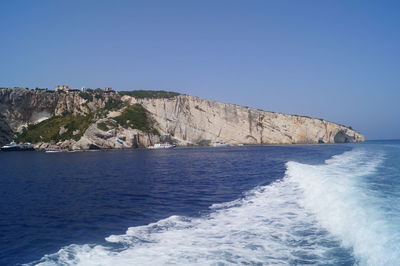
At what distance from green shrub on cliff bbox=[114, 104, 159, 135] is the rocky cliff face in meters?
0.33

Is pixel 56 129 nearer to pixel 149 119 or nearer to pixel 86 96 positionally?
pixel 86 96

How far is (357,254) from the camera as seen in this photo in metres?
9.34

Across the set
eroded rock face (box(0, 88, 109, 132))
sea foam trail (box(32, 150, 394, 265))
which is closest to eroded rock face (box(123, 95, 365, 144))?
eroded rock face (box(0, 88, 109, 132))

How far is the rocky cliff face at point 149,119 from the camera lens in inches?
3949

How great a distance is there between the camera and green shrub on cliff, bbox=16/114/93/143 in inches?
3982

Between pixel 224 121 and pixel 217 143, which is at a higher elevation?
pixel 224 121

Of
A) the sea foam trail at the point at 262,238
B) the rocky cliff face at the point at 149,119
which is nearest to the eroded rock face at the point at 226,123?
the rocky cliff face at the point at 149,119

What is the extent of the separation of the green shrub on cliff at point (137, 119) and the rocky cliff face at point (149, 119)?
328 millimetres

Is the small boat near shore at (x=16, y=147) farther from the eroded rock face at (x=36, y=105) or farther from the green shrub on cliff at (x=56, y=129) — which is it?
the eroded rock face at (x=36, y=105)

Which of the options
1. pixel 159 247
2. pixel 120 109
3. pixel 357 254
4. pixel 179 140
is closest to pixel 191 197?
pixel 159 247

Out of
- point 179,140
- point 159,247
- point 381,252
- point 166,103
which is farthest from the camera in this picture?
point 166,103

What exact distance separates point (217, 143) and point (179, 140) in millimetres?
14307

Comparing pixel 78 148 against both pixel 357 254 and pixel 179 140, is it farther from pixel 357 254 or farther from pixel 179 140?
pixel 357 254

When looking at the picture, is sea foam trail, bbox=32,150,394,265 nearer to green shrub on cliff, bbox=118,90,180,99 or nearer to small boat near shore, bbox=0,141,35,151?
small boat near shore, bbox=0,141,35,151
